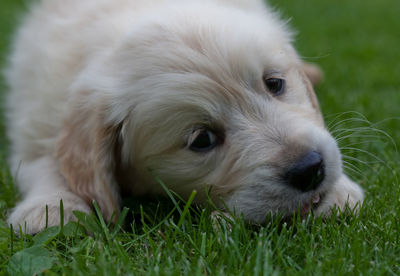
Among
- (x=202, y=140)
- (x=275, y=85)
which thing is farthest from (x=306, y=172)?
(x=275, y=85)

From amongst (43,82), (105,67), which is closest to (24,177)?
(43,82)

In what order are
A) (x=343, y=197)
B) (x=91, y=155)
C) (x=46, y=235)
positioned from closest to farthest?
(x=46, y=235)
(x=343, y=197)
(x=91, y=155)

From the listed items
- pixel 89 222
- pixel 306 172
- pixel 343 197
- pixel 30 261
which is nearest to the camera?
pixel 30 261

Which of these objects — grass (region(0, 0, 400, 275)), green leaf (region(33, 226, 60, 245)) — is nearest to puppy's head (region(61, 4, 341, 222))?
grass (region(0, 0, 400, 275))

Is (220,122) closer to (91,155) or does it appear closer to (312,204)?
(312,204)

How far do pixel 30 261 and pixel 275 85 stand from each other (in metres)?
1.53

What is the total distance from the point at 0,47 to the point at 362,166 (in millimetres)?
5119

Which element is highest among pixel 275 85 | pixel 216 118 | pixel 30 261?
pixel 275 85

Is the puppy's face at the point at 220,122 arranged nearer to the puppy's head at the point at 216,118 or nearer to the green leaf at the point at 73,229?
the puppy's head at the point at 216,118

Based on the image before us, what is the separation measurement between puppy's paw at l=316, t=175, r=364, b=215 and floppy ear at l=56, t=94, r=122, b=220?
1.07 m

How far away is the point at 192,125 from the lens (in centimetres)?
276

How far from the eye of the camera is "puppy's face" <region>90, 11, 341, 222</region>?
2.57 meters

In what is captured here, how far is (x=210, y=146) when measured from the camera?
282 cm

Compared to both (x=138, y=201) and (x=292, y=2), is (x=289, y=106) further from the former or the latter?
(x=292, y=2)
